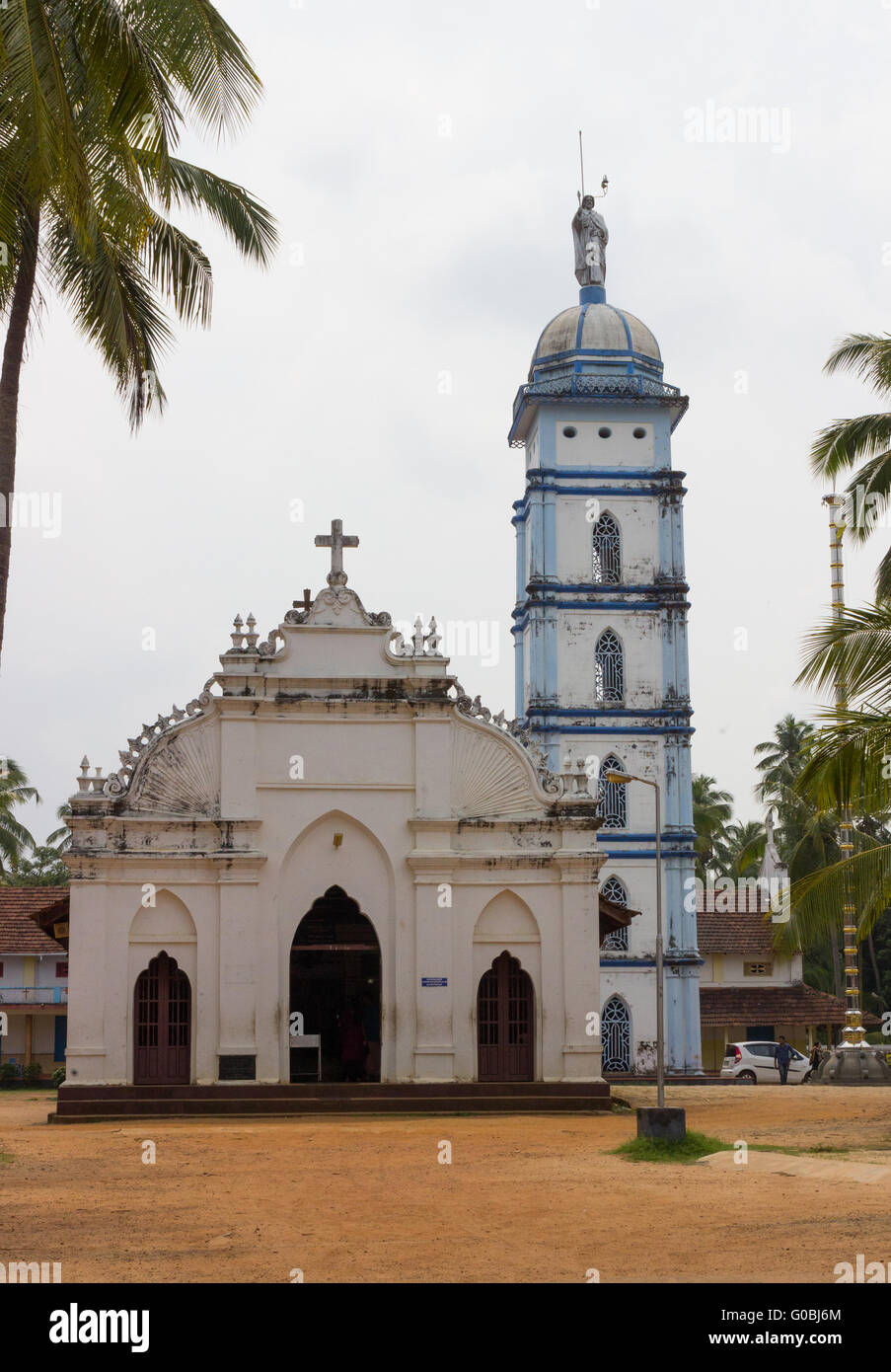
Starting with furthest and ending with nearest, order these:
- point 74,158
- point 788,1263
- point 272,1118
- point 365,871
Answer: point 365,871 → point 272,1118 → point 74,158 → point 788,1263

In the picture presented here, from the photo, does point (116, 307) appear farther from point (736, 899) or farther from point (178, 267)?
point (736, 899)

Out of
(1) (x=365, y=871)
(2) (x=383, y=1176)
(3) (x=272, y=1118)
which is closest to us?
(2) (x=383, y=1176)

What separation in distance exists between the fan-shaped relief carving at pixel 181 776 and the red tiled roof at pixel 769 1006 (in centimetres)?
2368

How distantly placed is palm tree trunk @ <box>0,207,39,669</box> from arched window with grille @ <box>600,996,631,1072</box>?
88.8 ft

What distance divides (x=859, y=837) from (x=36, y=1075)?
2621 cm

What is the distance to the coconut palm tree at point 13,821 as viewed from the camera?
57125mm

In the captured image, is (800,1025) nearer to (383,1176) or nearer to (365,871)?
(365,871)

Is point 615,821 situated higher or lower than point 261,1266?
higher

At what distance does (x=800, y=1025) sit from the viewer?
49.2 meters

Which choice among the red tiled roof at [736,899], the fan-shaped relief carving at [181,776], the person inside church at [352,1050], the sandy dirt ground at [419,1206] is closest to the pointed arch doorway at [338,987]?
the person inside church at [352,1050]

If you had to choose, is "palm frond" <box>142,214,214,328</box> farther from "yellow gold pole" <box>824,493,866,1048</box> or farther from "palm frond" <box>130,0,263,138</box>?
"yellow gold pole" <box>824,493,866,1048</box>

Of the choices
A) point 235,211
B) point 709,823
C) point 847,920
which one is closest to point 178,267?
point 235,211

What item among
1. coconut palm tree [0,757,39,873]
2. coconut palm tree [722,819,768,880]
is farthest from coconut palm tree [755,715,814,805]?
coconut palm tree [0,757,39,873]

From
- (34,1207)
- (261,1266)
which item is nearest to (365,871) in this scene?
(34,1207)
